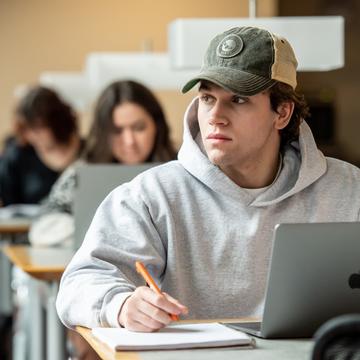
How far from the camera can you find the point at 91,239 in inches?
80.4

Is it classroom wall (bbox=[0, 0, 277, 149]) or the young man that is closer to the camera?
the young man

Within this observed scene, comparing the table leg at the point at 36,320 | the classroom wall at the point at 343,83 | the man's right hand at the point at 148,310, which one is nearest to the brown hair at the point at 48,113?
the table leg at the point at 36,320

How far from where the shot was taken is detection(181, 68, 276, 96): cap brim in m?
2.03

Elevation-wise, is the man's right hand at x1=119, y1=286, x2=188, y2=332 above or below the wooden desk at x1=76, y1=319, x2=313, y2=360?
above

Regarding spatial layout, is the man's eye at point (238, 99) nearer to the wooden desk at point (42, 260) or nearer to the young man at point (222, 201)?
the young man at point (222, 201)

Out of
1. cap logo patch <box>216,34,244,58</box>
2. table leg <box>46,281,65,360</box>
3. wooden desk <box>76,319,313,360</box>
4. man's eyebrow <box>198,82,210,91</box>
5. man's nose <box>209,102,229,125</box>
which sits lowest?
table leg <box>46,281,65,360</box>

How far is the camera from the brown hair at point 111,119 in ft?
13.8

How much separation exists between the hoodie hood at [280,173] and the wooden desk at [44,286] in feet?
3.87

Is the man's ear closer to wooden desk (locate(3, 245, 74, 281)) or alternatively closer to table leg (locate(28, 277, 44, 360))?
wooden desk (locate(3, 245, 74, 281))

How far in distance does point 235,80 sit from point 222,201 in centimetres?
26

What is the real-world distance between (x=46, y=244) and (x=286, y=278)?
2.30 m

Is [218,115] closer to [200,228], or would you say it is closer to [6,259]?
[200,228]

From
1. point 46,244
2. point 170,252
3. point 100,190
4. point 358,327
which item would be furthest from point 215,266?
point 46,244

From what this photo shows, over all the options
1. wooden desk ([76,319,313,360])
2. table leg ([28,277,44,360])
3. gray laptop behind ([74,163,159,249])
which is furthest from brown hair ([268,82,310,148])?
table leg ([28,277,44,360])
